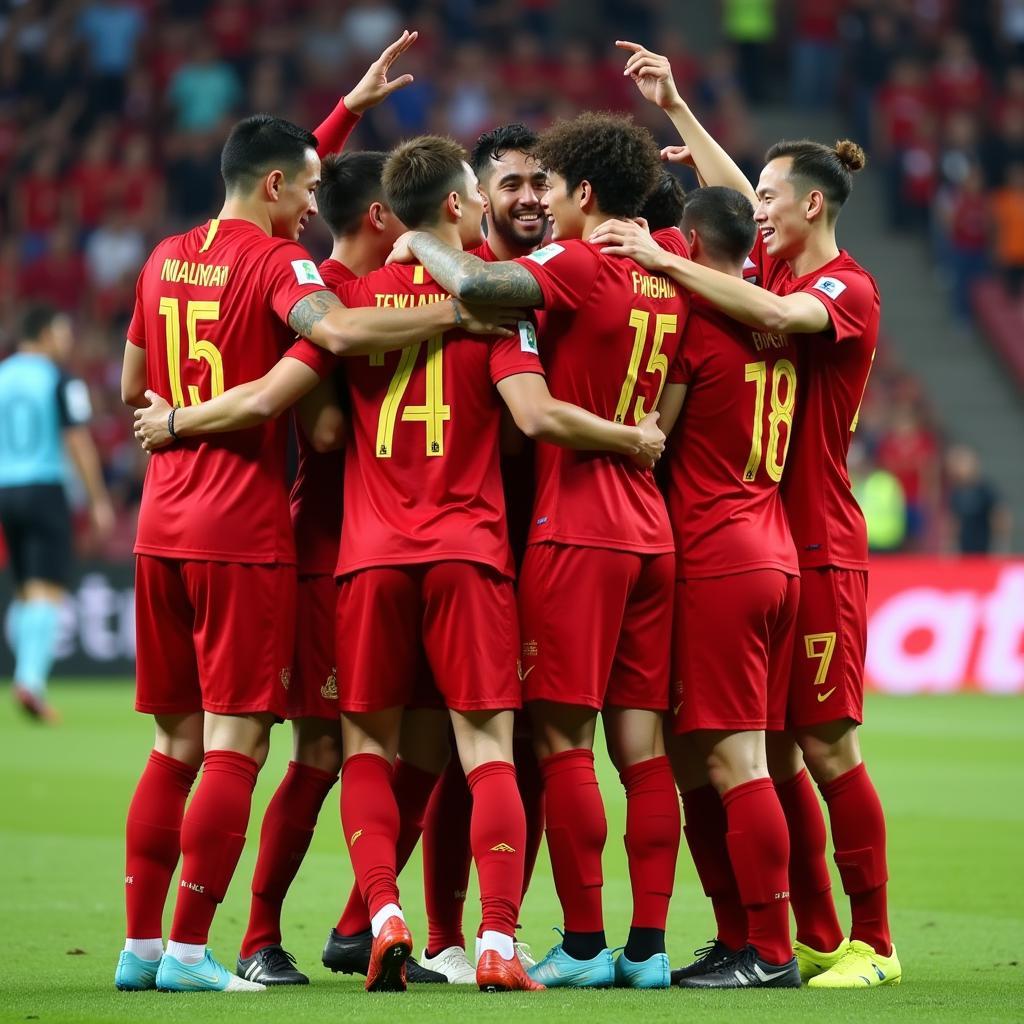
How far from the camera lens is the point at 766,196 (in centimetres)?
601

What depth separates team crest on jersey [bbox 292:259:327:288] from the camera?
215 inches

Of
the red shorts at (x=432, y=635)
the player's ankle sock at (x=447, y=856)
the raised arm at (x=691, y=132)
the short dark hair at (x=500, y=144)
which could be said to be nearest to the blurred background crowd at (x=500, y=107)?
the short dark hair at (x=500, y=144)

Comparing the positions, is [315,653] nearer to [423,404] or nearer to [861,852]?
[423,404]

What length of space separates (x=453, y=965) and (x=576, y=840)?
63 centimetres

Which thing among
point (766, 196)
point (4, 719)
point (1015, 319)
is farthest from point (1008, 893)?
point (1015, 319)

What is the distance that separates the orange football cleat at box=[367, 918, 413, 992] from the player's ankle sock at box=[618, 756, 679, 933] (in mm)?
755

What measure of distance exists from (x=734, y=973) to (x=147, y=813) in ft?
5.84

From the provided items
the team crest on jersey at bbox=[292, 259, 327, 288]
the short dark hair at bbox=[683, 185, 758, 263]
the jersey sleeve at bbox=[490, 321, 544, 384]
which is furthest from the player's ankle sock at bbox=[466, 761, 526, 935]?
the short dark hair at bbox=[683, 185, 758, 263]

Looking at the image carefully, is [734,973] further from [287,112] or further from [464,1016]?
[287,112]

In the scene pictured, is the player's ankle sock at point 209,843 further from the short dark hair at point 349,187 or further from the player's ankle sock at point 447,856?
the short dark hair at point 349,187

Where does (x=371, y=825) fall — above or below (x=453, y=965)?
above

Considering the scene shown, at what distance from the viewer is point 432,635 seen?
5.39 metres

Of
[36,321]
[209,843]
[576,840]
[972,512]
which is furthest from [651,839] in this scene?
[972,512]

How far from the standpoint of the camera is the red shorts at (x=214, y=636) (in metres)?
5.40
